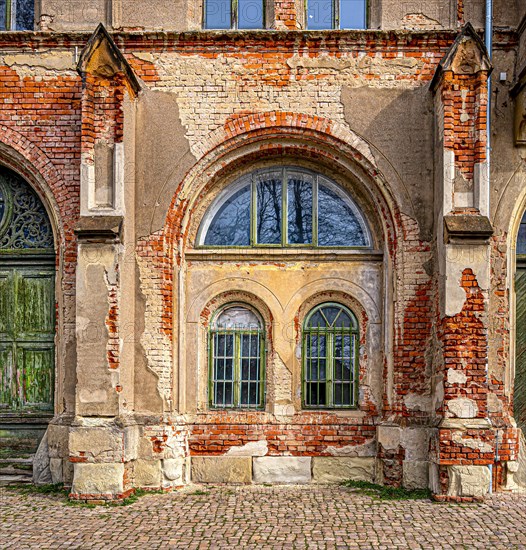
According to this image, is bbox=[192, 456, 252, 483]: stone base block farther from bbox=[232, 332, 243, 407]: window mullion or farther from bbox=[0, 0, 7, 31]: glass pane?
bbox=[0, 0, 7, 31]: glass pane

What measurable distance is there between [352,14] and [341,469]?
679cm

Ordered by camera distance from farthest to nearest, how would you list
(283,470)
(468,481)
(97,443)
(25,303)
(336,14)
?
(25,303), (336,14), (283,470), (97,443), (468,481)

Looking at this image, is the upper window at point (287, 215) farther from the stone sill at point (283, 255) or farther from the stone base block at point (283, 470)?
the stone base block at point (283, 470)

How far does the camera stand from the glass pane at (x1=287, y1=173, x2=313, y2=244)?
10.5 meters

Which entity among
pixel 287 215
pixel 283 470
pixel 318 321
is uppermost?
pixel 287 215

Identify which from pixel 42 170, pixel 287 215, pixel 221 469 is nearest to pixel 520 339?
pixel 287 215

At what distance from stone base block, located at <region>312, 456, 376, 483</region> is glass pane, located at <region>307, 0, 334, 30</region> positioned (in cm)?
645

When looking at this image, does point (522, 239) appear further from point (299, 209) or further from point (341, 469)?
point (341, 469)

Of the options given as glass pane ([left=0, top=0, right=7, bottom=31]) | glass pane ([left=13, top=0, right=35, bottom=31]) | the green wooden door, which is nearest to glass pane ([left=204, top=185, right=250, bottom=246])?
the green wooden door

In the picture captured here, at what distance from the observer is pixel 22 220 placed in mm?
10492

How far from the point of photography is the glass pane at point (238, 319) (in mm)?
10398

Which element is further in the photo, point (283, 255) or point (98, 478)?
point (283, 255)

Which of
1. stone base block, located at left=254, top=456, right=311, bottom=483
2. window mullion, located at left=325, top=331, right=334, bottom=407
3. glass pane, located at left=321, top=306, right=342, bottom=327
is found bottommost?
stone base block, located at left=254, top=456, right=311, bottom=483

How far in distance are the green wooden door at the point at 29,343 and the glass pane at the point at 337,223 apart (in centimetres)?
420
